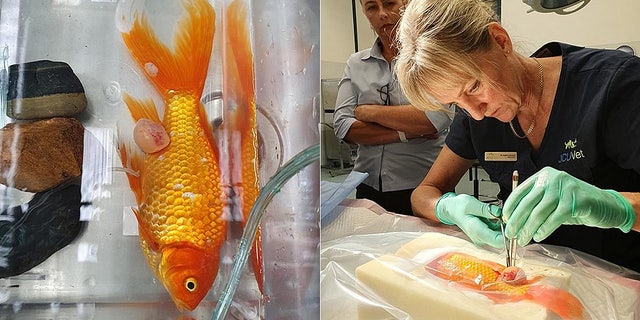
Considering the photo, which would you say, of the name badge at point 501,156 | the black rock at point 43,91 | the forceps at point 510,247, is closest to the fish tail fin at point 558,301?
the forceps at point 510,247

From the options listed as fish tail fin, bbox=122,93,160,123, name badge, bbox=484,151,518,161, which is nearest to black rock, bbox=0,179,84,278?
fish tail fin, bbox=122,93,160,123

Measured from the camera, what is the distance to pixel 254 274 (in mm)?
633

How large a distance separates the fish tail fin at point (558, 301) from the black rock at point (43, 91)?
72 cm

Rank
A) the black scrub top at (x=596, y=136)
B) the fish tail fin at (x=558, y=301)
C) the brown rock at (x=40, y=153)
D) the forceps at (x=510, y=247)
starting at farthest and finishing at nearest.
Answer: the black scrub top at (x=596, y=136), the forceps at (x=510, y=247), the fish tail fin at (x=558, y=301), the brown rock at (x=40, y=153)

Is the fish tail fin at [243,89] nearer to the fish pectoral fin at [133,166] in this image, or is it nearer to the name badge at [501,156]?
the fish pectoral fin at [133,166]

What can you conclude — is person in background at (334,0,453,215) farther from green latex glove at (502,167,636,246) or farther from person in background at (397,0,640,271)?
green latex glove at (502,167,636,246)

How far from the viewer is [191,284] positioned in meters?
0.60

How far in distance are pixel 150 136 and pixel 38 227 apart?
174mm

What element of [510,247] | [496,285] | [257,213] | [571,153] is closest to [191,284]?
Result: [257,213]

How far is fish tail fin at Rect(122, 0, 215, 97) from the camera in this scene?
24.5 inches

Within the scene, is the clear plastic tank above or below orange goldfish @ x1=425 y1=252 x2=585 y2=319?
above

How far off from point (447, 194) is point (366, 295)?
0.46 m

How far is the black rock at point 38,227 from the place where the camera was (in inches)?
22.9

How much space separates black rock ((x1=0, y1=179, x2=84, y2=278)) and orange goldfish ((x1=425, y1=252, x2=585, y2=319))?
598mm
